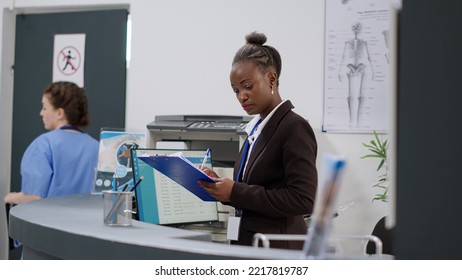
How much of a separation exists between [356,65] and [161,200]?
1828 mm

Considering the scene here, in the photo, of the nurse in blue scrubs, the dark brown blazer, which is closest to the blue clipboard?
the dark brown blazer

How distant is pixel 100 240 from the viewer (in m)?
1.56

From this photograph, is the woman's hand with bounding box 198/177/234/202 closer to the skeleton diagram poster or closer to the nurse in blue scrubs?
the nurse in blue scrubs

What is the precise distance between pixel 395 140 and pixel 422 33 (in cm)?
24

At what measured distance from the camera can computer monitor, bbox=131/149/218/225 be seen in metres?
2.53

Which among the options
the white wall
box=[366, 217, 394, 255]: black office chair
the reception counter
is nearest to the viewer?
the reception counter

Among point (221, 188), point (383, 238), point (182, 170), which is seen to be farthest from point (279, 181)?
point (383, 238)

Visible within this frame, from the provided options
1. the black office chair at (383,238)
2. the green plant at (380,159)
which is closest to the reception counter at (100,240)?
the black office chair at (383,238)

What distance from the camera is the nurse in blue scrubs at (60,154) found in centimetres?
318

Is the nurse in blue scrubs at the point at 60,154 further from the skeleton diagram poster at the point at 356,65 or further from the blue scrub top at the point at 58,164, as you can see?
the skeleton diagram poster at the point at 356,65

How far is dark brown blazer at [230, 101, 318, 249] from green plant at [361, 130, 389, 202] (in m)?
1.69

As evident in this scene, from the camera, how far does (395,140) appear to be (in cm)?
125

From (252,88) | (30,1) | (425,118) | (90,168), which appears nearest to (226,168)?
(90,168)

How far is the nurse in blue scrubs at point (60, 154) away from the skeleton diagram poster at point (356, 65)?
1541 millimetres
